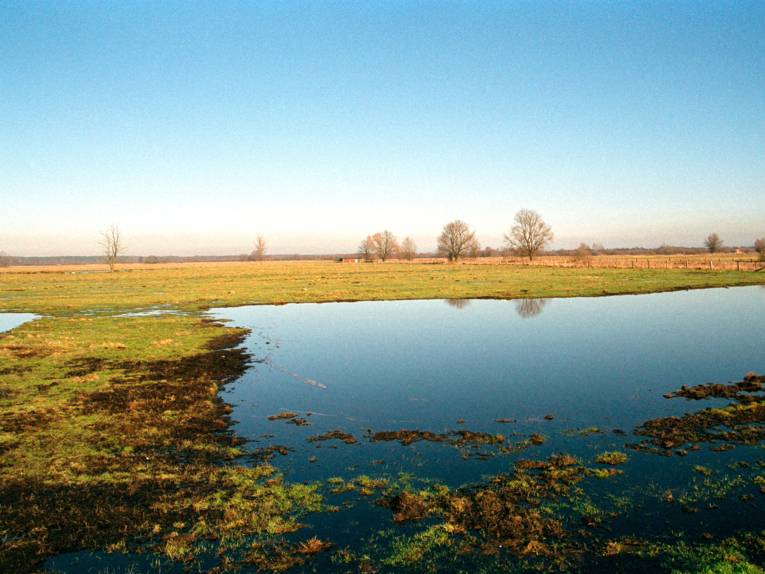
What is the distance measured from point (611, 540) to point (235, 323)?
96.4 feet

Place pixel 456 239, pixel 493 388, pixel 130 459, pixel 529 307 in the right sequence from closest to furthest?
pixel 130 459 < pixel 493 388 < pixel 529 307 < pixel 456 239

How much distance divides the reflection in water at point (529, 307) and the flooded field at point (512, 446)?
27.7 ft

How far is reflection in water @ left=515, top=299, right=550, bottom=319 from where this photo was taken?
111 ft

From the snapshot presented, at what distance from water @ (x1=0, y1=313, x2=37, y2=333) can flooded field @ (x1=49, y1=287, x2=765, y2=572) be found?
2078cm

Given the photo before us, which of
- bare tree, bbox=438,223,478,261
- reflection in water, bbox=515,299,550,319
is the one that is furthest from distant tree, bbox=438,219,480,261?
reflection in water, bbox=515,299,550,319

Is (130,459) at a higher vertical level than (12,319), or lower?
lower

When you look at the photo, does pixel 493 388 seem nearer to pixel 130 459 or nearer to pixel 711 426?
pixel 711 426

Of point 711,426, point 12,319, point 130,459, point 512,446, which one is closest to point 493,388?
point 512,446

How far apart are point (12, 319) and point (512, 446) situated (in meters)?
40.5

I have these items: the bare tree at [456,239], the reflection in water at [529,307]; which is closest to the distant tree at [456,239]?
the bare tree at [456,239]

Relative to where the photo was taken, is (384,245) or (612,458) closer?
(612,458)

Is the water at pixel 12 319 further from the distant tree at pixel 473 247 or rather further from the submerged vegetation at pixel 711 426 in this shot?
the distant tree at pixel 473 247

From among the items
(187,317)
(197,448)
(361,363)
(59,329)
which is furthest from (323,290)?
(197,448)

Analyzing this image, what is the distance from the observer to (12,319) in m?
37.1
